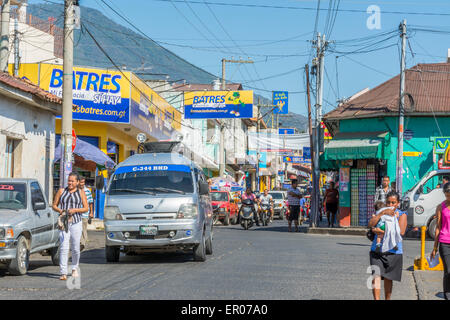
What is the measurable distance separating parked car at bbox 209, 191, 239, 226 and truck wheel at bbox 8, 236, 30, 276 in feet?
69.6

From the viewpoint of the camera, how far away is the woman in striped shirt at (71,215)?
1159cm

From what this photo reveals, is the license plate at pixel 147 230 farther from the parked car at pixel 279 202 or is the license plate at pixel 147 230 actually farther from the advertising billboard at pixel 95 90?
the parked car at pixel 279 202

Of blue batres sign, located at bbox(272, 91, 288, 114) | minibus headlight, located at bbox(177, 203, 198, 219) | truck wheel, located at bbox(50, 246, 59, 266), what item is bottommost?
truck wheel, located at bbox(50, 246, 59, 266)

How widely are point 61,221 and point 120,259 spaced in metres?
3.99

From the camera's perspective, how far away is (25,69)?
99.9ft

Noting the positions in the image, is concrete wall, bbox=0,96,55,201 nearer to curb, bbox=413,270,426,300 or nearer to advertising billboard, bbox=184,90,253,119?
curb, bbox=413,270,426,300

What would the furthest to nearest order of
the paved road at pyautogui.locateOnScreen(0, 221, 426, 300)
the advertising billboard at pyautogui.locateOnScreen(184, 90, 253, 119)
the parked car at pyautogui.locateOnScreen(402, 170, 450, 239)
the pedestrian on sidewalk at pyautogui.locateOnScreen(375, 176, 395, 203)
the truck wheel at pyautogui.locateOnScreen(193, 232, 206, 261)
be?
the advertising billboard at pyautogui.locateOnScreen(184, 90, 253, 119) < the parked car at pyautogui.locateOnScreen(402, 170, 450, 239) < the pedestrian on sidewalk at pyautogui.locateOnScreen(375, 176, 395, 203) < the truck wheel at pyautogui.locateOnScreen(193, 232, 206, 261) < the paved road at pyautogui.locateOnScreen(0, 221, 426, 300)

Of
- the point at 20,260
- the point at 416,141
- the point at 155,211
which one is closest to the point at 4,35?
the point at 155,211

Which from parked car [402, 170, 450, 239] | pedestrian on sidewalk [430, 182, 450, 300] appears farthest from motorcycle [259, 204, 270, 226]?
pedestrian on sidewalk [430, 182, 450, 300]

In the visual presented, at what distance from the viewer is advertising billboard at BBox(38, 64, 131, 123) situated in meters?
30.0

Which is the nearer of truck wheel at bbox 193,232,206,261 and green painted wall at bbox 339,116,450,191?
truck wheel at bbox 193,232,206,261

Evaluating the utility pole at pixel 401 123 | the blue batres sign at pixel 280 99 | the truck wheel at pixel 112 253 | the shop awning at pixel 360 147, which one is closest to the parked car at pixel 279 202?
the blue batres sign at pixel 280 99

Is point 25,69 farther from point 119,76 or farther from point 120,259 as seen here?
point 120,259
